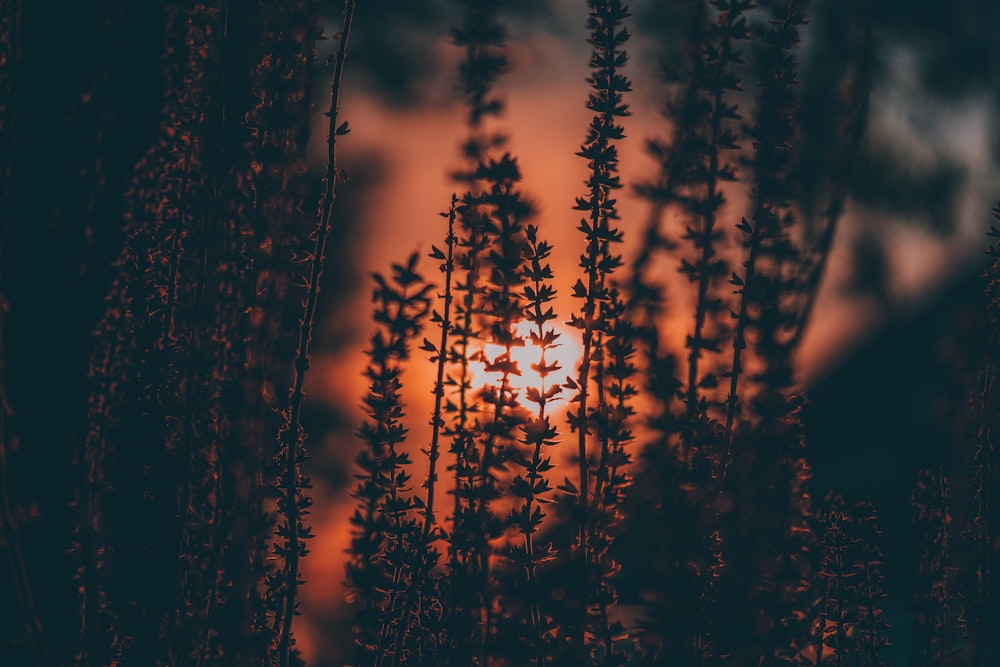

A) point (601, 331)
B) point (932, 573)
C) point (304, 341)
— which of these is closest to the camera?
point (304, 341)

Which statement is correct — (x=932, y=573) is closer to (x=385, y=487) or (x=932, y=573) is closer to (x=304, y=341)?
(x=385, y=487)

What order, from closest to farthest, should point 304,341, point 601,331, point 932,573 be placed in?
point 304,341, point 601,331, point 932,573

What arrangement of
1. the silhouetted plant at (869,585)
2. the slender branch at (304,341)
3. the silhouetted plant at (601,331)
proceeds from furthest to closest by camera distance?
the silhouetted plant at (869,585) → the silhouetted plant at (601,331) → the slender branch at (304,341)

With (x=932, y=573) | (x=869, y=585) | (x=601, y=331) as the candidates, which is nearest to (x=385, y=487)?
(x=601, y=331)

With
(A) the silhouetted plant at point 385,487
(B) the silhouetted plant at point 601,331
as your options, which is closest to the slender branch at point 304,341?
(A) the silhouetted plant at point 385,487

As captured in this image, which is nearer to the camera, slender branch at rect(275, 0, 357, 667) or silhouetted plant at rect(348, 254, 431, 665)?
slender branch at rect(275, 0, 357, 667)

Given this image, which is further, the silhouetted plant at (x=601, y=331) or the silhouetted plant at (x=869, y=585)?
the silhouetted plant at (x=869, y=585)

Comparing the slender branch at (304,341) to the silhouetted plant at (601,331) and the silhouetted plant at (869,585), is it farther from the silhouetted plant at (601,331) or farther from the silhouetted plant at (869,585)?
the silhouetted plant at (869,585)

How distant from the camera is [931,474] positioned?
1.59 metres

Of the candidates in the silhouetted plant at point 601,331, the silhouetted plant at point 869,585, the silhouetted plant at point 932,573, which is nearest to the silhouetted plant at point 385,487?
the silhouetted plant at point 601,331

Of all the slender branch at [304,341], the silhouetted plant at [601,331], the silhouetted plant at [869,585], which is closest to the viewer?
the slender branch at [304,341]

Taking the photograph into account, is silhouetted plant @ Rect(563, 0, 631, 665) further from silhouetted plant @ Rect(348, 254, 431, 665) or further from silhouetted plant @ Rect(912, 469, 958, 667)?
silhouetted plant @ Rect(912, 469, 958, 667)

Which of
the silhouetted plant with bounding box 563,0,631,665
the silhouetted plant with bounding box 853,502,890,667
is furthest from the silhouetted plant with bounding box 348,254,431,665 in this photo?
the silhouetted plant with bounding box 853,502,890,667

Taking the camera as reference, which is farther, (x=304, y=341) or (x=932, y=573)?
(x=932, y=573)
